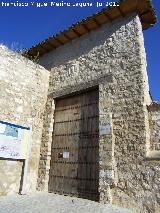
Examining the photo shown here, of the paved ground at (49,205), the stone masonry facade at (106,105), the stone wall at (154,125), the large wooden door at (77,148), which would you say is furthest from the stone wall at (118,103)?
the paved ground at (49,205)

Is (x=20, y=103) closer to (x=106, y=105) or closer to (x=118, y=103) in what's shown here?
(x=106, y=105)

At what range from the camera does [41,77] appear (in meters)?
7.18

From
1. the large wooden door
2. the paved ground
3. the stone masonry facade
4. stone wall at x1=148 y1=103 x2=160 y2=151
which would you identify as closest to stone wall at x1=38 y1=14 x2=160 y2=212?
the stone masonry facade

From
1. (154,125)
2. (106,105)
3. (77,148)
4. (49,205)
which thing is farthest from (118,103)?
(49,205)

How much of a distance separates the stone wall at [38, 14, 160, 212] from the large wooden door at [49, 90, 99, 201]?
0.25 meters

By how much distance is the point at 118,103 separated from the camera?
5379 mm

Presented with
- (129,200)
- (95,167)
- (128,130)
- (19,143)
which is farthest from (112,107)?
(19,143)

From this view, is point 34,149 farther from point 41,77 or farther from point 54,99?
point 41,77

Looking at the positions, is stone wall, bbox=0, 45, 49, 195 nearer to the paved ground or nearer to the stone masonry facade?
the stone masonry facade

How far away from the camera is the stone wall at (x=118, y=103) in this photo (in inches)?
181

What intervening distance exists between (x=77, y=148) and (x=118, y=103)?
157cm

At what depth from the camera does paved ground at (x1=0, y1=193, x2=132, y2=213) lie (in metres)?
4.29

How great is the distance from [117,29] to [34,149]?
3.98m

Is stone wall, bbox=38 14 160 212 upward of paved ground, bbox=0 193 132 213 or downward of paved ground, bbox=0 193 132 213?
upward
